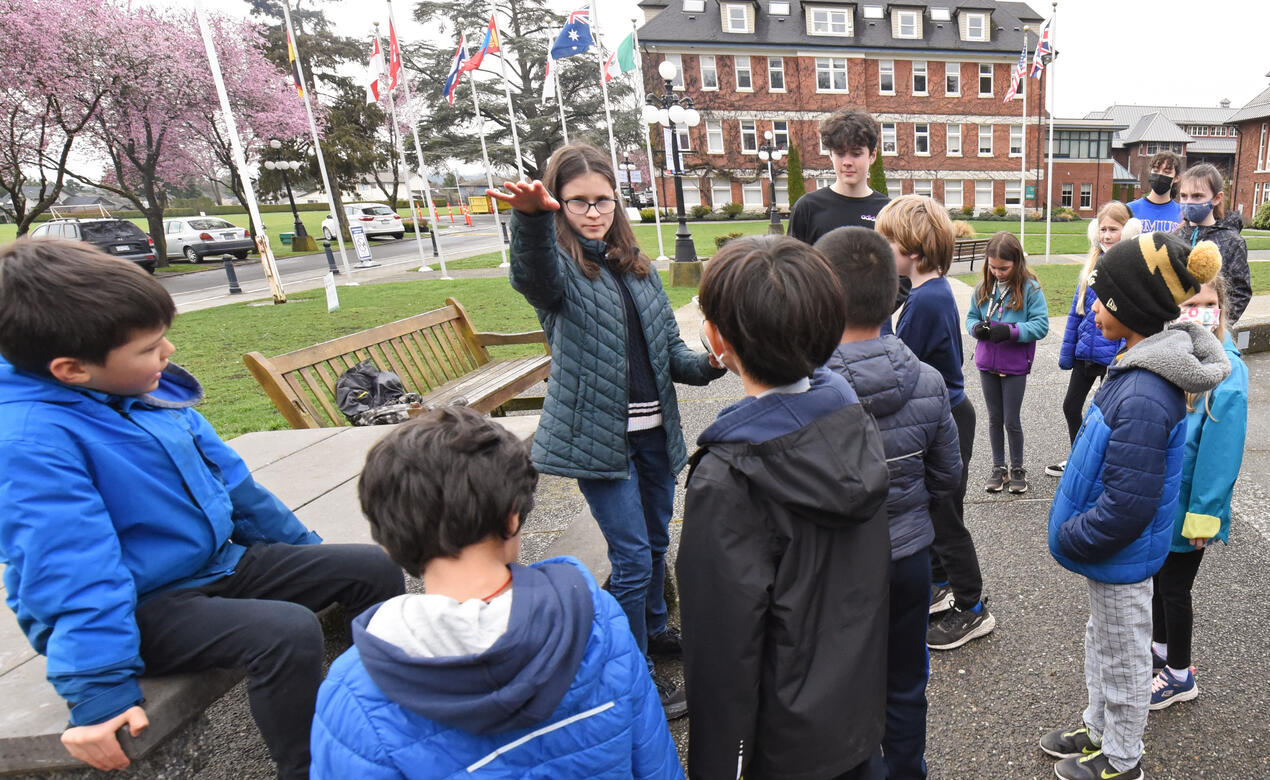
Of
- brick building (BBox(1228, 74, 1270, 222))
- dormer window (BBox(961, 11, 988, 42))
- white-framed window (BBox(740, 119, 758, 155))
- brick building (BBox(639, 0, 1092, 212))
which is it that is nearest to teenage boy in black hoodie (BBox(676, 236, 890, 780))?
brick building (BBox(639, 0, 1092, 212))

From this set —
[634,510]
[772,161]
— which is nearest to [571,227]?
[634,510]

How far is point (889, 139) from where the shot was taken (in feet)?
148

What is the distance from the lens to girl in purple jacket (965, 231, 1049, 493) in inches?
157

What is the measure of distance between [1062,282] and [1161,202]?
9.48 m

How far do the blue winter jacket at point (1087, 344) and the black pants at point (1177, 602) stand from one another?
6.22 ft

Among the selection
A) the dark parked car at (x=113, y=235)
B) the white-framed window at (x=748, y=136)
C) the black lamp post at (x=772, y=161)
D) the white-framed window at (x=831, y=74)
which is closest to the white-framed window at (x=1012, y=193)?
the white-framed window at (x=831, y=74)

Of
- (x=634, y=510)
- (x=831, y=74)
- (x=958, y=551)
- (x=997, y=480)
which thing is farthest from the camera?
(x=831, y=74)

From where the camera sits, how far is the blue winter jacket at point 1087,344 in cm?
391

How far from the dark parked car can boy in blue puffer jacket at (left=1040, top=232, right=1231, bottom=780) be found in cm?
2631

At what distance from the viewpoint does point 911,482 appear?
2.07 metres

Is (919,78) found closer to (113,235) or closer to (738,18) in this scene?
(738,18)

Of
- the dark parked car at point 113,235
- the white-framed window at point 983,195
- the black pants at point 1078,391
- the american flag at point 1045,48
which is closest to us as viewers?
the black pants at point 1078,391

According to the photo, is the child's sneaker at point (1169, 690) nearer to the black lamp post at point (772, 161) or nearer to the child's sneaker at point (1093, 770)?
the child's sneaker at point (1093, 770)

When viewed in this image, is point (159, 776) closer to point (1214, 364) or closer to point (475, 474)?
point (475, 474)
